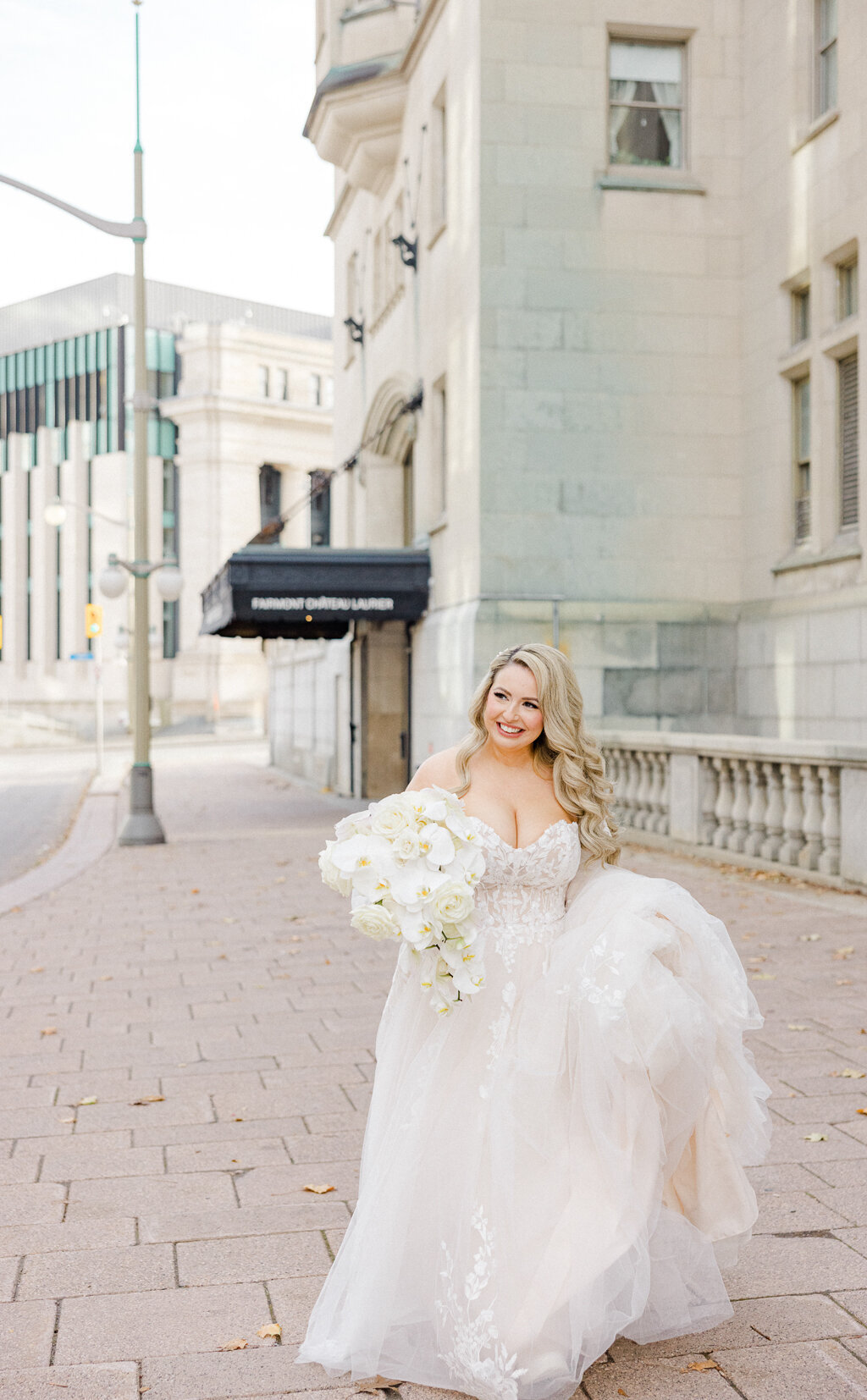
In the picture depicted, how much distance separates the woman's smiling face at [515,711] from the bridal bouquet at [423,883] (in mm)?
316

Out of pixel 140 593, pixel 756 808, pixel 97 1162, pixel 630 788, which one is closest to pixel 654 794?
pixel 630 788

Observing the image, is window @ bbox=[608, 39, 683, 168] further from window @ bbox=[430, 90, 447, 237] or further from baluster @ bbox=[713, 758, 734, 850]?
baluster @ bbox=[713, 758, 734, 850]

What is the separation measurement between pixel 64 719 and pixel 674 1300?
65.4 m

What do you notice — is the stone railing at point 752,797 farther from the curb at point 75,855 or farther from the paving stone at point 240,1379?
the paving stone at point 240,1379

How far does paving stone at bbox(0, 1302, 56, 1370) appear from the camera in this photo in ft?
10.7

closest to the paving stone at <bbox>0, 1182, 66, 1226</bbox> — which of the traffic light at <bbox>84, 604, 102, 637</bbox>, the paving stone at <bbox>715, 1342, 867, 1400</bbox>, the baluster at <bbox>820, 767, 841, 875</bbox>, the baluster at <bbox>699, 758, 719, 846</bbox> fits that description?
the paving stone at <bbox>715, 1342, 867, 1400</bbox>

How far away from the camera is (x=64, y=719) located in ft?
216

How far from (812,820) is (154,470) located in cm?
6646

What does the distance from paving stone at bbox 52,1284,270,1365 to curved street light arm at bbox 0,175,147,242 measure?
13.0m

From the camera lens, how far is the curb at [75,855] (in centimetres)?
1217

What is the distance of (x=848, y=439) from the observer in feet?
47.5

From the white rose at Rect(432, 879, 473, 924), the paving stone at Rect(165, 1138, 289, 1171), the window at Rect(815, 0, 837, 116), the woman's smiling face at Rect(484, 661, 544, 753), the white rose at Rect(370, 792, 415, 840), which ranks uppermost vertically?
the window at Rect(815, 0, 837, 116)

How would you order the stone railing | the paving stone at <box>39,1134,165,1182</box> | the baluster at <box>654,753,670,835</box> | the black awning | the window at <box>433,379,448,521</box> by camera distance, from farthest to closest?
the window at <box>433,379,448,521</box> → the black awning → the baluster at <box>654,753,670,835</box> → the stone railing → the paving stone at <box>39,1134,165,1182</box>

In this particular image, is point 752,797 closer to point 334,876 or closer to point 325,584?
point 325,584
